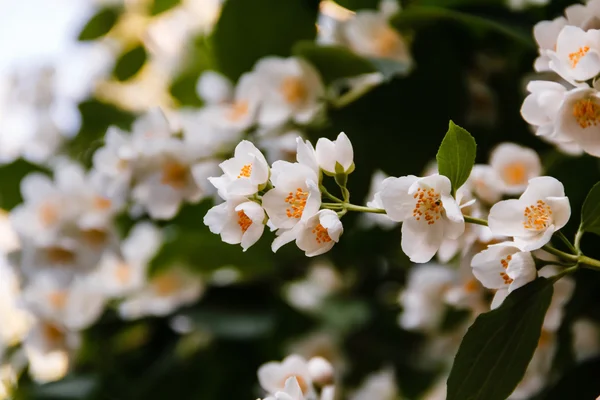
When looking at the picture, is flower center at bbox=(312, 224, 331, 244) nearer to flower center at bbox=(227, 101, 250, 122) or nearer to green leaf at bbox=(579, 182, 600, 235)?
green leaf at bbox=(579, 182, 600, 235)

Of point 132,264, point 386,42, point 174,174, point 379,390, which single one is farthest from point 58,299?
point 386,42

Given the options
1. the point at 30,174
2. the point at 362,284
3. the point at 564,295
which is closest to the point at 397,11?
the point at 564,295

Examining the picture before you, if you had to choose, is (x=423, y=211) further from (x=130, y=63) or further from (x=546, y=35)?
(x=130, y=63)

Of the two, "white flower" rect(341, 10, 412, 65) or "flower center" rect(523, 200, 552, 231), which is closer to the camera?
"flower center" rect(523, 200, 552, 231)

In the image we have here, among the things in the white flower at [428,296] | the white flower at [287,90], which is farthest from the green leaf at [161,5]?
the white flower at [428,296]

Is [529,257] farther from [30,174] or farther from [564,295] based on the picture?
[30,174]

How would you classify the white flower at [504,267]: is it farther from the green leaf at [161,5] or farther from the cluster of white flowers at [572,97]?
the green leaf at [161,5]

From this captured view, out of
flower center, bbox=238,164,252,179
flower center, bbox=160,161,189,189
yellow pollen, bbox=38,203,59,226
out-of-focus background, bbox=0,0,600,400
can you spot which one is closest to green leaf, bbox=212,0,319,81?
out-of-focus background, bbox=0,0,600,400
